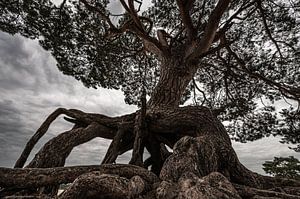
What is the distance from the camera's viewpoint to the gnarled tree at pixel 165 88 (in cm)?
170

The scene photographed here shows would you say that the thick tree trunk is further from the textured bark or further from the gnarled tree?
the textured bark

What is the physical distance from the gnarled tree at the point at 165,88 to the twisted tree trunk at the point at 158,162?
10 mm

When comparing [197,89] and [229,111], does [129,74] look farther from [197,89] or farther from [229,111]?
[229,111]

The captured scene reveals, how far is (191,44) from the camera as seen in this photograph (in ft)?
14.1

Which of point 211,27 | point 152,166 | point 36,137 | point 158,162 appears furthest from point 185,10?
point 36,137

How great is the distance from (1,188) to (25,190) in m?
0.17

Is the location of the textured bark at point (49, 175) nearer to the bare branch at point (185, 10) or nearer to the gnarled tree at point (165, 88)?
the gnarled tree at point (165, 88)

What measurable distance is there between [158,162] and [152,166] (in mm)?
153

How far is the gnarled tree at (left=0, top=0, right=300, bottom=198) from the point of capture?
1695 mm

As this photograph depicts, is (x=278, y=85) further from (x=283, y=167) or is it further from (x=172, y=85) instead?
(x=283, y=167)

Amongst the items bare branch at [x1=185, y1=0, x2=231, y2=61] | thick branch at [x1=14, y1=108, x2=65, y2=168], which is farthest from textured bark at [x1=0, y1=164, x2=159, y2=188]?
bare branch at [x1=185, y1=0, x2=231, y2=61]

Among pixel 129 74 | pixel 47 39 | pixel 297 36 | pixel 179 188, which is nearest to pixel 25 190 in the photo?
pixel 179 188

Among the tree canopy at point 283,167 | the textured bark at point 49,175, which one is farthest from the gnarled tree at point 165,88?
the tree canopy at point 283,167

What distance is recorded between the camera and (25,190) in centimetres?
186
